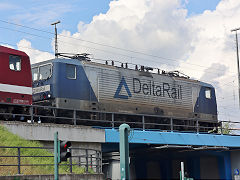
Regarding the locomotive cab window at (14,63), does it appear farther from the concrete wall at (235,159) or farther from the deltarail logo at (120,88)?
the concrete wall at (235,159)

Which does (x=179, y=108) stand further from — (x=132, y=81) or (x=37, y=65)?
(x=37, y=65)

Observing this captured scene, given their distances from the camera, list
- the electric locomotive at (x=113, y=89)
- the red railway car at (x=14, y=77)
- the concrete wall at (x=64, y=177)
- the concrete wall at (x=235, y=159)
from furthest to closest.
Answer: the concrete wall at (x=235, y=159) < the electric locomotive at (x=113, y=89) < the red railway car at (x=14, y=77) < the concrete wall at (x=64, y=177)

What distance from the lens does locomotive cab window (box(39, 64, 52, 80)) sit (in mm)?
26002

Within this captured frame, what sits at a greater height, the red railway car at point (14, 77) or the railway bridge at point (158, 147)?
the red railway car at point (14, 77)

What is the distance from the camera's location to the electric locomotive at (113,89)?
2567cm

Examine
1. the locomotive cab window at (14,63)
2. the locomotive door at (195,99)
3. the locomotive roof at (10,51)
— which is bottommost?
the locomotive door at (195,99)

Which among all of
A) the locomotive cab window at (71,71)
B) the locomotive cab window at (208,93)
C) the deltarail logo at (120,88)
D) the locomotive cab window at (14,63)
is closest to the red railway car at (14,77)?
the locomotive cab window at (14,63)

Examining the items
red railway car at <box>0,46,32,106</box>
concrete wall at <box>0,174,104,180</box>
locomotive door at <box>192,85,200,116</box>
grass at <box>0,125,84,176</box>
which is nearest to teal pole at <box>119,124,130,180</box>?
concrete wall at <box>0,174,104,180</box>

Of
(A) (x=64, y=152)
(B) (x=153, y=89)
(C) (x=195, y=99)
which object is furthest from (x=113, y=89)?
(A) (x=64, y=152)

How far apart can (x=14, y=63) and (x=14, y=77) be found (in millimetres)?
769

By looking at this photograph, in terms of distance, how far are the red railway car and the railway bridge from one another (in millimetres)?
2635

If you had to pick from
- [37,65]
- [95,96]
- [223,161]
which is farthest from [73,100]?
[223,161]

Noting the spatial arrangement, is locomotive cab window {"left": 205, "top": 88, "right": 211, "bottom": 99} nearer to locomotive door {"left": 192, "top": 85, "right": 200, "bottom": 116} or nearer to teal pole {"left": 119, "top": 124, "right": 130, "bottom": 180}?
locomotive door {"left": 192, "top": 85, "right": 200, "bottom": 116}

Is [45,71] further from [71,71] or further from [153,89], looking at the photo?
[153,89]
